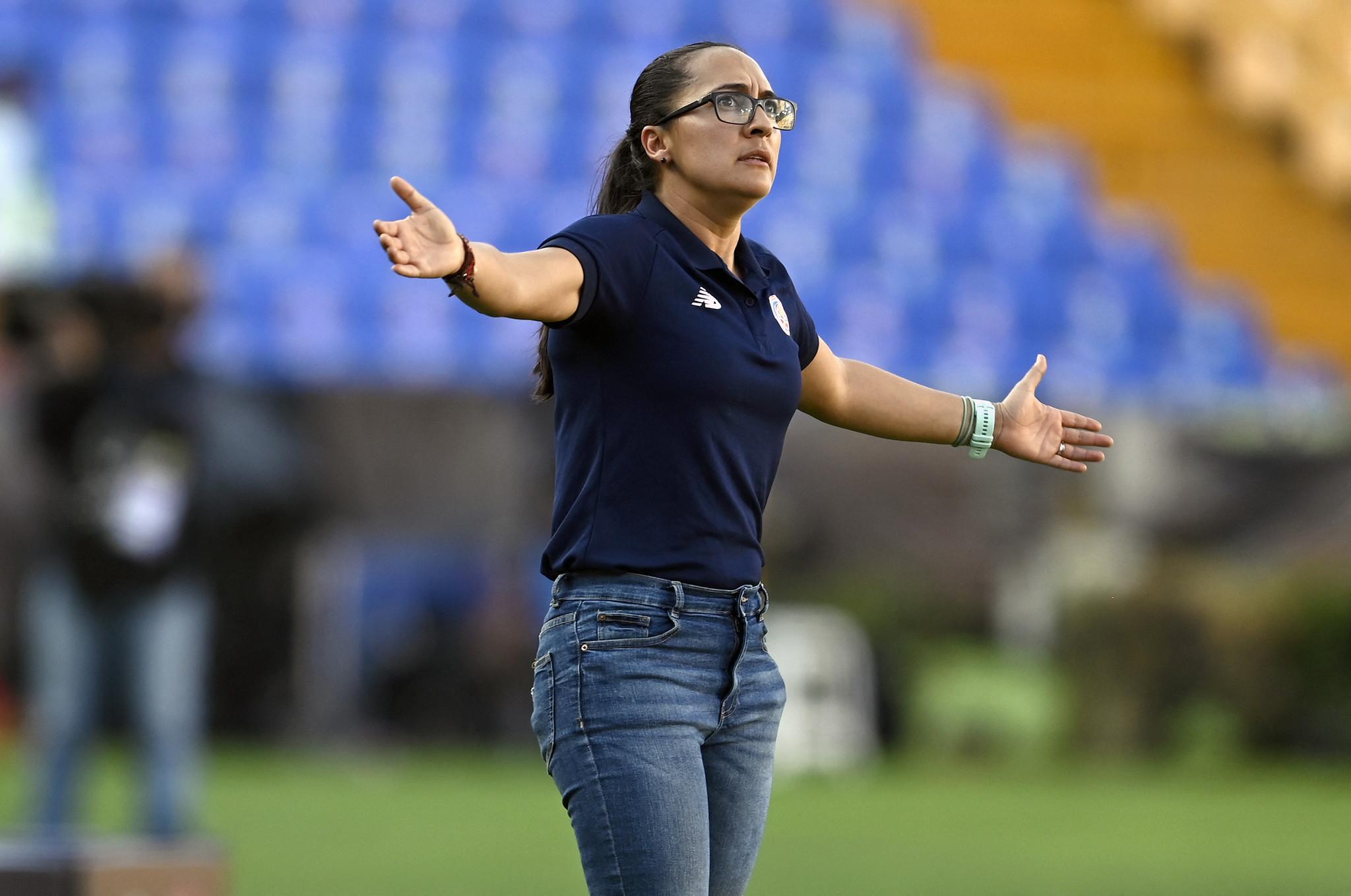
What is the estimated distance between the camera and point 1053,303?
14.5m

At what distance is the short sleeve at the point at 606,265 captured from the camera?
112 inches

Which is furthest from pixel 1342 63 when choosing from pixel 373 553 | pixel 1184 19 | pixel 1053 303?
pixel 373 553

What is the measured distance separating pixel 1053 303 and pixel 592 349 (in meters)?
12.0

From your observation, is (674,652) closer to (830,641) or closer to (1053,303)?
(830,641)

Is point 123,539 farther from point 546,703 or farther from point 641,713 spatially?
point 641,713

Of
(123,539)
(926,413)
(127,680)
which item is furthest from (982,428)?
(127,680)

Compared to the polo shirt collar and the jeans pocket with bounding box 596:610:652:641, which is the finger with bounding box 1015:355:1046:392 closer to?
the polo shirt collar

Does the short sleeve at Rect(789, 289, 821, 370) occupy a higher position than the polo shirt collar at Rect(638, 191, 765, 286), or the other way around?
the polo shirt collar at Rect(638, 191, 765, 286)

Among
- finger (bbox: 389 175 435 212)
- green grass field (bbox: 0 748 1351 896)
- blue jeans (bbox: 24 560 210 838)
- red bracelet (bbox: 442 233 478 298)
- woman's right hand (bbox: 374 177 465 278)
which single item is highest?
finger (bbox: 389 175 435 212)

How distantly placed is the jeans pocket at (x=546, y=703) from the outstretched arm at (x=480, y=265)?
1.85 ft

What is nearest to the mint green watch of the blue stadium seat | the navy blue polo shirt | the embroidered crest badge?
the embroidered crest badge

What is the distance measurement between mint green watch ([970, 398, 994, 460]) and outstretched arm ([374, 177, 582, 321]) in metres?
1.05

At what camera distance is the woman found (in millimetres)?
2879

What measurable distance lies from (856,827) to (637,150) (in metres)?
6.59
